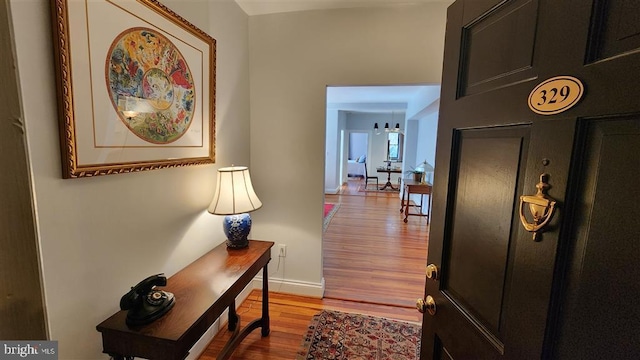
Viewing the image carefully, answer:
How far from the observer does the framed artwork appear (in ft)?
3.21

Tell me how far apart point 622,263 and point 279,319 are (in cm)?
226

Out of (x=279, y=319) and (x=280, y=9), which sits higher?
(x=280, y=9)

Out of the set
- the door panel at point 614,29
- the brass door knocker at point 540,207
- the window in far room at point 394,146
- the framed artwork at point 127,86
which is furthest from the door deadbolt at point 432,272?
the window in far room at point 394,146

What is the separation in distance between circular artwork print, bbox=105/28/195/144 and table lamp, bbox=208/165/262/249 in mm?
393

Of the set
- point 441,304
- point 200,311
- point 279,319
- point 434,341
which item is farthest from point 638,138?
point 279,319

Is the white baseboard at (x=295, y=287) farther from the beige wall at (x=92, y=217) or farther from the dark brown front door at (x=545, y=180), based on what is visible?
the dark brown front door at (x=545, y=180)

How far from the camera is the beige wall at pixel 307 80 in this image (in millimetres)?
2148

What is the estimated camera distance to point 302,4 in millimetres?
2164

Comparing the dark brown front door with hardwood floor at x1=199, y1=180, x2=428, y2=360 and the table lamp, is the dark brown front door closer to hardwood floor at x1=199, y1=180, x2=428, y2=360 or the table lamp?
the table lamp

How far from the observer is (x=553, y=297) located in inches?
22.8

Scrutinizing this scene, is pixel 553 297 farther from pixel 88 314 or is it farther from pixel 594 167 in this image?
pixel 88 314

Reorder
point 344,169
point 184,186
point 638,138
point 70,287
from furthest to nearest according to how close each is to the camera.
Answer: point 344,169, point 184,186, point 70,287, point 638,138

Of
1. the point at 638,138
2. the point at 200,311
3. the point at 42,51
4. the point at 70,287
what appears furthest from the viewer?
the point at 200,311
